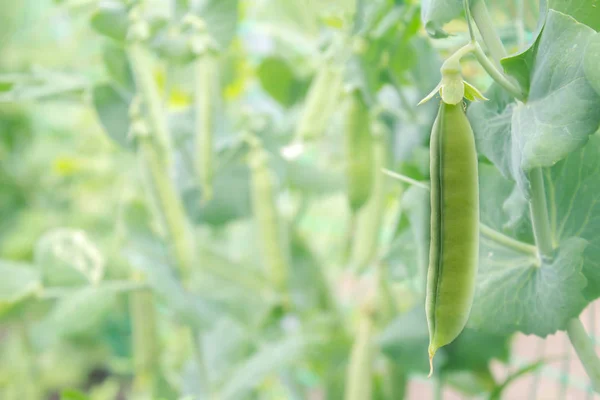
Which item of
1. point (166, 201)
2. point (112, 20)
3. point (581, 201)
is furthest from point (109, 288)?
point (581, 201)

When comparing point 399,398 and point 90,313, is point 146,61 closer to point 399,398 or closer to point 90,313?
point 90,313

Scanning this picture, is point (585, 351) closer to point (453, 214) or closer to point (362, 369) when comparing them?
point (453, 214)

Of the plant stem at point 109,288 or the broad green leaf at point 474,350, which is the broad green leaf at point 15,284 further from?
the broad green leaf at point 474,350

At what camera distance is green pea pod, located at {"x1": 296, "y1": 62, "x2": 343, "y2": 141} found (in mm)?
559

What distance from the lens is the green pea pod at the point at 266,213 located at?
674mm

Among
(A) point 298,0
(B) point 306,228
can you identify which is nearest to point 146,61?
(A) point 298,0

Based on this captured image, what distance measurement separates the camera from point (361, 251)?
25.5 inches

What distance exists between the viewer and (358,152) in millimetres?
566

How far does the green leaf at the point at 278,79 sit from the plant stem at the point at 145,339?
31cm

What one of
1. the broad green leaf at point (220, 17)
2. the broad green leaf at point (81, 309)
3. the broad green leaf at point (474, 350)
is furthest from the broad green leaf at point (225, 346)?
the broad green leaf at point (220, 17)

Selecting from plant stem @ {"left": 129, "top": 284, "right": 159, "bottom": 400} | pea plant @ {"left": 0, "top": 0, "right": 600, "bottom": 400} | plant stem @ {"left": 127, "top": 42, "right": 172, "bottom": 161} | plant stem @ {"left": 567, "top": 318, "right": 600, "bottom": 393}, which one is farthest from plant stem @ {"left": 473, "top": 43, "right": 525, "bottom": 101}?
plant stem @ {"left": 129, "top": 284, "right": 159, "bottom": 400}

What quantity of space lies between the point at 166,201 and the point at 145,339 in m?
0.24

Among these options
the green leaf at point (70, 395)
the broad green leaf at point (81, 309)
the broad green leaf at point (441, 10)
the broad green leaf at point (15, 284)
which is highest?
the broad green leaf at point (441, 10)

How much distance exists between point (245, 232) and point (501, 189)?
779mm
